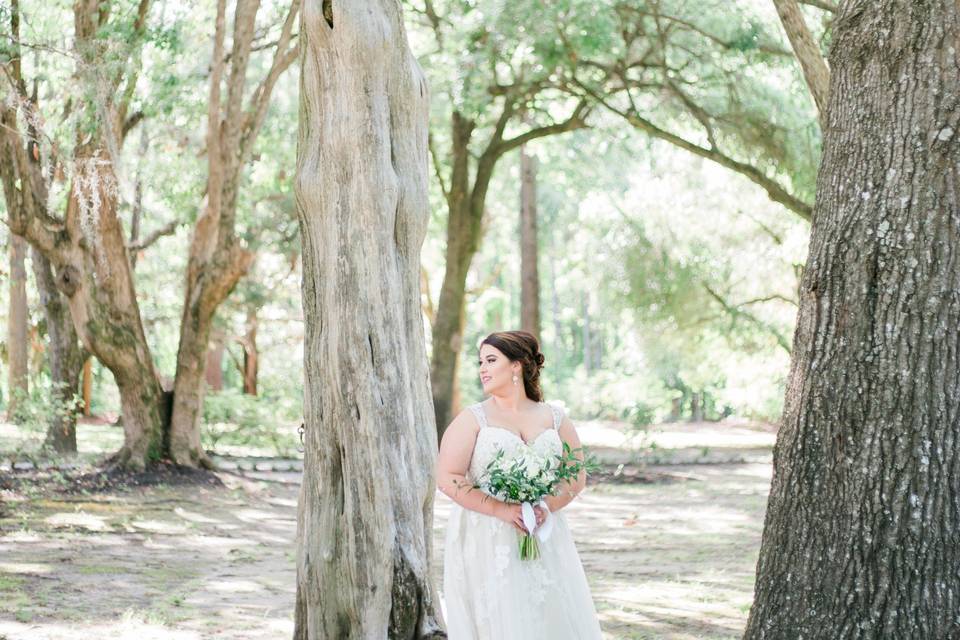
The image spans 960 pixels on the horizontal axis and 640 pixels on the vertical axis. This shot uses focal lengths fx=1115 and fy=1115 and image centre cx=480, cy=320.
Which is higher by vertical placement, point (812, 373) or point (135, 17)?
point (135, 17)

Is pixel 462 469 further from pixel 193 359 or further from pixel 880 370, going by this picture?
pixel 193 359

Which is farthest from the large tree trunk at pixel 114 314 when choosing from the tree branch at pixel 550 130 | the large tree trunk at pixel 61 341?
the tree branch at pixel 550 130

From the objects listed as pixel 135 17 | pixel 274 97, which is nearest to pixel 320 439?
pixel 135 17

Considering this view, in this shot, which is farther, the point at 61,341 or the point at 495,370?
the point at 61,341

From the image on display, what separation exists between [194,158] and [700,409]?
87.9 ft

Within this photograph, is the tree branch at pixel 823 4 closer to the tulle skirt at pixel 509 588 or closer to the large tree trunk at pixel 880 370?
the large tree trunk at pixel 880 370

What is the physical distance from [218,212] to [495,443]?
36.2 ft

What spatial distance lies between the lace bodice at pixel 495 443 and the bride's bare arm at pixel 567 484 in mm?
118

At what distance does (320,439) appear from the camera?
623 centimetres

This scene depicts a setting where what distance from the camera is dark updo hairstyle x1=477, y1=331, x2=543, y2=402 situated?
543 centimetres

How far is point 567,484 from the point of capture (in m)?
5.39

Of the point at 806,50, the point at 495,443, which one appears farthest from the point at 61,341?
the point at 495,443

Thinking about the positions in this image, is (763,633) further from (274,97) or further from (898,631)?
(274,97)

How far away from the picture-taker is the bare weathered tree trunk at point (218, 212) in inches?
562
